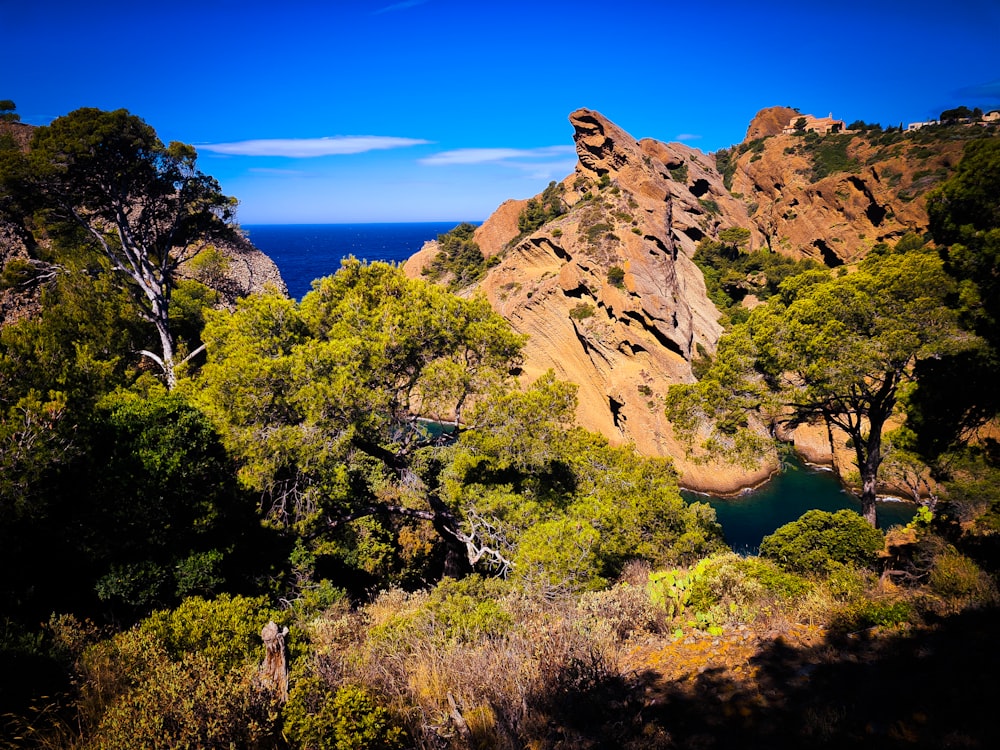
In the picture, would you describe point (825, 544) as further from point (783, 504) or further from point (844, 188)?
point (844, 188)

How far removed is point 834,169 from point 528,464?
56829 millimetres

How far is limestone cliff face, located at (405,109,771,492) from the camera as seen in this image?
96.7ft

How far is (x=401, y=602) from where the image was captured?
969 centimetres

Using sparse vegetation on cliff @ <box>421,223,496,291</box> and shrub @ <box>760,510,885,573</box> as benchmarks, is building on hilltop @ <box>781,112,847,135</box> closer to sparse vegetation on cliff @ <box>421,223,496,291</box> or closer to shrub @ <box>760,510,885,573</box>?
sparse vegetation on cliff @ <box>421,223,496,291</box>

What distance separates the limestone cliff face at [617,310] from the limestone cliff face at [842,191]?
1434 centimetres

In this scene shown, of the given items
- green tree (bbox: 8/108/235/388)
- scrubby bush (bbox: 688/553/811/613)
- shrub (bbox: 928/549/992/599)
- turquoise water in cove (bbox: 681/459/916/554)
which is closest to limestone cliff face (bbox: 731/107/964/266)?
turquoise water in cove (bbox: 681/459/916/554)

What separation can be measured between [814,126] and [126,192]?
78.1 meters

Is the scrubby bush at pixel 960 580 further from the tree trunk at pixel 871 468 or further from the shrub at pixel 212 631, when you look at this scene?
the shrub at pixel 212 631

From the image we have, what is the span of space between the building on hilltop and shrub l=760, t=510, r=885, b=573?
2723 inches

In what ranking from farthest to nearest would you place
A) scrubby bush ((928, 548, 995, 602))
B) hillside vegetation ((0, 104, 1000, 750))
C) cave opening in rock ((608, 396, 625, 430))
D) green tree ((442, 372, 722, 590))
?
cave opening in rock ((608, 396, 625, 430))
green tree ((442, 372, 722, 590))
scrubby bush ((928, 548, 995, 602))
hillside vegetation ((0, 104, 1000, 750))

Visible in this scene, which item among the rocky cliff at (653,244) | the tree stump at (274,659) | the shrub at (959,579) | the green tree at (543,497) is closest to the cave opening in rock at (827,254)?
the rocky cliff at (653,244)

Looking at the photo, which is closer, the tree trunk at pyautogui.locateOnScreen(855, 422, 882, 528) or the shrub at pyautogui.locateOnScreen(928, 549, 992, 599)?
the shrub at pyautogui.locateOnScreen(928, 549, 992, 599)

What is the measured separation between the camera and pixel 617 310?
29.7 metres

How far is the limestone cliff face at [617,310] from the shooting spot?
2948 cm
